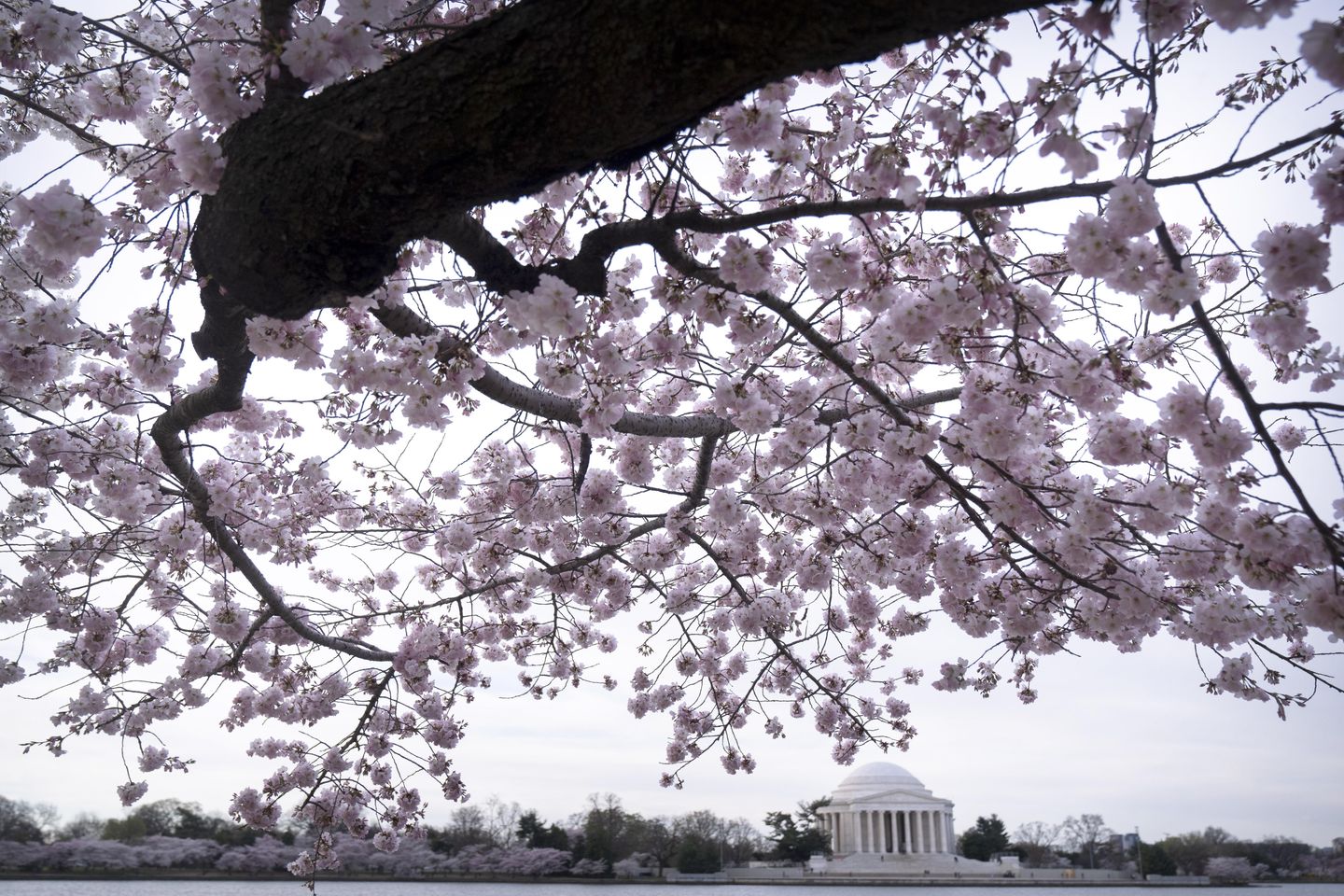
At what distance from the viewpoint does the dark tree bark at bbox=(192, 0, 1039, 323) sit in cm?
178

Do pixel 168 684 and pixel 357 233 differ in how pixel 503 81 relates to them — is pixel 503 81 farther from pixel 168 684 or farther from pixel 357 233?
pixel 168 684

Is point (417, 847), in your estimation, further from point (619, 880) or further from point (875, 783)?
point (875, 783)

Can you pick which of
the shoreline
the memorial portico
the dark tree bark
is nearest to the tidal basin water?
the shoreline

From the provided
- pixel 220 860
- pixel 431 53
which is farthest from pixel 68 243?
pixel 220 860

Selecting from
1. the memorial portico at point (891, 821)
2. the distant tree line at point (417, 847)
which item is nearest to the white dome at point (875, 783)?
the memorial portico at point (891, 821)

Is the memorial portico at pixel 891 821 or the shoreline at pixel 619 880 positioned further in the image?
the memorial portico at pixel 891 821

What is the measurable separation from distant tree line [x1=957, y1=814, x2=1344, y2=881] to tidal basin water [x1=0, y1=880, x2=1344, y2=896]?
5621mm

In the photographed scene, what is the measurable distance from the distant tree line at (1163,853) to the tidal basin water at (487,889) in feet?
18.4

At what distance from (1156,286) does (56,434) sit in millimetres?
5826

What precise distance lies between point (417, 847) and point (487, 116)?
36.4 meters

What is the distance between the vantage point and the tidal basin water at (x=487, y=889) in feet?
81.9

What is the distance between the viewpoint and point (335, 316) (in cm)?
435

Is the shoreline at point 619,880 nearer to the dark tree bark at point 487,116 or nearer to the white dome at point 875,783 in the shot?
the white dome at point 875,783

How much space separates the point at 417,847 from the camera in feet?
108
